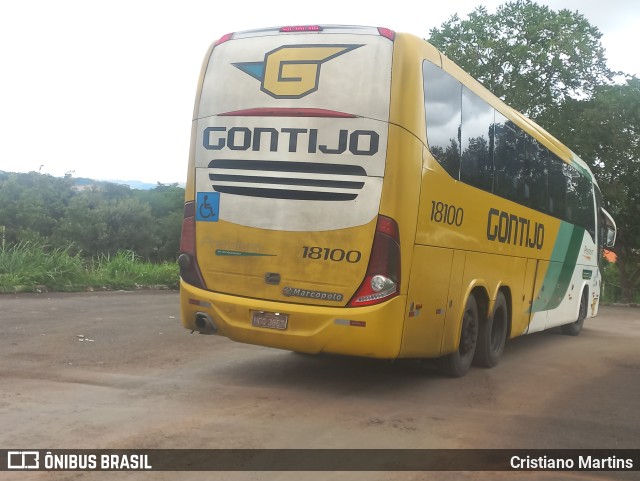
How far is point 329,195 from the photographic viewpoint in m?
7.29

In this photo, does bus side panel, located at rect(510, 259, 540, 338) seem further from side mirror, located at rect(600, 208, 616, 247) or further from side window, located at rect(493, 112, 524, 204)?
side mirror, located at rect(600, 208, 616, 247)

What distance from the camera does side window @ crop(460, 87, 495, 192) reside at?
28.2ft

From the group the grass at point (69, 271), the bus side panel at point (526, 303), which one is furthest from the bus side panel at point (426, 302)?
the grass at point (69, 271)

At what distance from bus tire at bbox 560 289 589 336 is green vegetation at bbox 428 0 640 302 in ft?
52.3

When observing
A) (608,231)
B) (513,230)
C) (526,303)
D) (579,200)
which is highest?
(579,200)

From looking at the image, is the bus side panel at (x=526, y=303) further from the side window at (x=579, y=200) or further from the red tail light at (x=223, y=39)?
the red tail light at (x=223, y=39)

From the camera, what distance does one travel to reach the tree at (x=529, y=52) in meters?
33.7

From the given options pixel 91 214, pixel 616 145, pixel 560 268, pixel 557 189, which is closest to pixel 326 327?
pixel 557 189

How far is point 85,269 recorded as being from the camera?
17.5 m

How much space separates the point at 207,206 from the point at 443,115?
265 centimetres

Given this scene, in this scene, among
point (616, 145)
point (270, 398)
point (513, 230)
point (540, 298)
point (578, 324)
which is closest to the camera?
point (270, 398)

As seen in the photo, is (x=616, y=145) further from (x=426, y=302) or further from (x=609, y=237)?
(x=426, y=302)

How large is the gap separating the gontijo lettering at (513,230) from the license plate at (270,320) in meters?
3.14

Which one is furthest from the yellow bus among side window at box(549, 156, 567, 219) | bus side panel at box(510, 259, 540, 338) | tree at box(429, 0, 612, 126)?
tree at box(429, 0, 612, 126)
